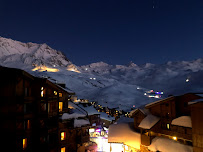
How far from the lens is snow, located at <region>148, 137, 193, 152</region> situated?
15.6 metres

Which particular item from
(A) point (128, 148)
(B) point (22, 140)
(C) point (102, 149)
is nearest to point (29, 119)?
(B) point (22, 140)

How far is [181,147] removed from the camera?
15.8 m

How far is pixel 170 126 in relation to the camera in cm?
1792

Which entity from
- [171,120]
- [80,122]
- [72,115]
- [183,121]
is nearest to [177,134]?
[171,120]

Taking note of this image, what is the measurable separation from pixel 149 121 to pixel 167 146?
3.54 meters

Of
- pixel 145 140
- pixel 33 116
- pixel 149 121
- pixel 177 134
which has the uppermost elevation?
pixel 33 116

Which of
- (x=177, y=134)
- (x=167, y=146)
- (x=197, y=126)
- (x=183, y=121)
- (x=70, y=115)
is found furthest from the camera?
(x=70, y=115)

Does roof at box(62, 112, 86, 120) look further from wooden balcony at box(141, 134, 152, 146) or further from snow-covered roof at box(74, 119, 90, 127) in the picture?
wooden balcony at box(141, 134, 152, 146)

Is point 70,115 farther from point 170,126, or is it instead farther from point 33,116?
point 170,126

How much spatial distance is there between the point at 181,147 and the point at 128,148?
27.1 feet

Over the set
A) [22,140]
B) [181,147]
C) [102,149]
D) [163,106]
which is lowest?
[102,149]

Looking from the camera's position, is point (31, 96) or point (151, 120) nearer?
point (31, 96)

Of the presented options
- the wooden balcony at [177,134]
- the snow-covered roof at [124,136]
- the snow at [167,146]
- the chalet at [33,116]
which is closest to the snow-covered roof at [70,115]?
the chalet at [33,116]

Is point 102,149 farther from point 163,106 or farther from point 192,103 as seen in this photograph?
point 192,103
